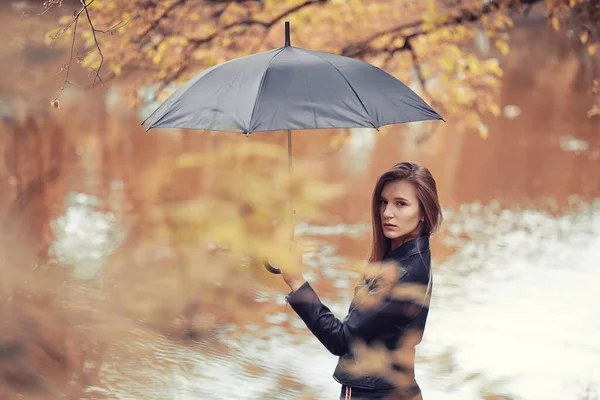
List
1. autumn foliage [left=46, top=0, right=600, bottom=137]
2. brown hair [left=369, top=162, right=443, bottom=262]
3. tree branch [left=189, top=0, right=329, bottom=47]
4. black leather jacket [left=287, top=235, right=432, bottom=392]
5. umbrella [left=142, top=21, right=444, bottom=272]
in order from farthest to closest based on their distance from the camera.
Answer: tree branch [left=189, top=0, right=329, bottom=47]
autumn foliage [left=46, top=0, right=600, bottom=137]
umbrella [left=142, top=21, right=444, bottom=272]
brown hair [left=369, top=162, right=443, bottom=262]
black leather jacket [left=287, top=235, right=432, bottom=392]

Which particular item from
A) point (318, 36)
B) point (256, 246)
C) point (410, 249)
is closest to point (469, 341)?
point (318, 36)

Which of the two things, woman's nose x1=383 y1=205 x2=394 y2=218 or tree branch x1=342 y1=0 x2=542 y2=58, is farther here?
tree branch x1=342 y1=0 x2=542 y2=58

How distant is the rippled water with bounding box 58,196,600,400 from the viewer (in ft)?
19.6

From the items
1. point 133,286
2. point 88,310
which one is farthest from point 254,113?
point 133,286

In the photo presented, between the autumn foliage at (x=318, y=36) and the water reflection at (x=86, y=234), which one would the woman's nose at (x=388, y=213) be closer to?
the autumn foliage at (x=318, y=36)

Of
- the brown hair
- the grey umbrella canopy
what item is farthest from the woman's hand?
the grey umbrella canopy

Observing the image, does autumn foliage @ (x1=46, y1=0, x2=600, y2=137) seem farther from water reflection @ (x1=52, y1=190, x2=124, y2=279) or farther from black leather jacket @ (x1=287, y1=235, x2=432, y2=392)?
black leather jacket @ (x1=287, y1=235, x2=432, y2=392)

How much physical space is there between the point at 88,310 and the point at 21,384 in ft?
6.61

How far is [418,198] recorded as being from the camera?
7.82ft

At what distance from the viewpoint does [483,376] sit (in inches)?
243

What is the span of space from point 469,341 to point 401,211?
195 inches

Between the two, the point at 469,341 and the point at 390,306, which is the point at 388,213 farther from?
the point at 469,341

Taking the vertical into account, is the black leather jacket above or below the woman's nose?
below

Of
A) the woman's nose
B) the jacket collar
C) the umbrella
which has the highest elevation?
the umbrella
